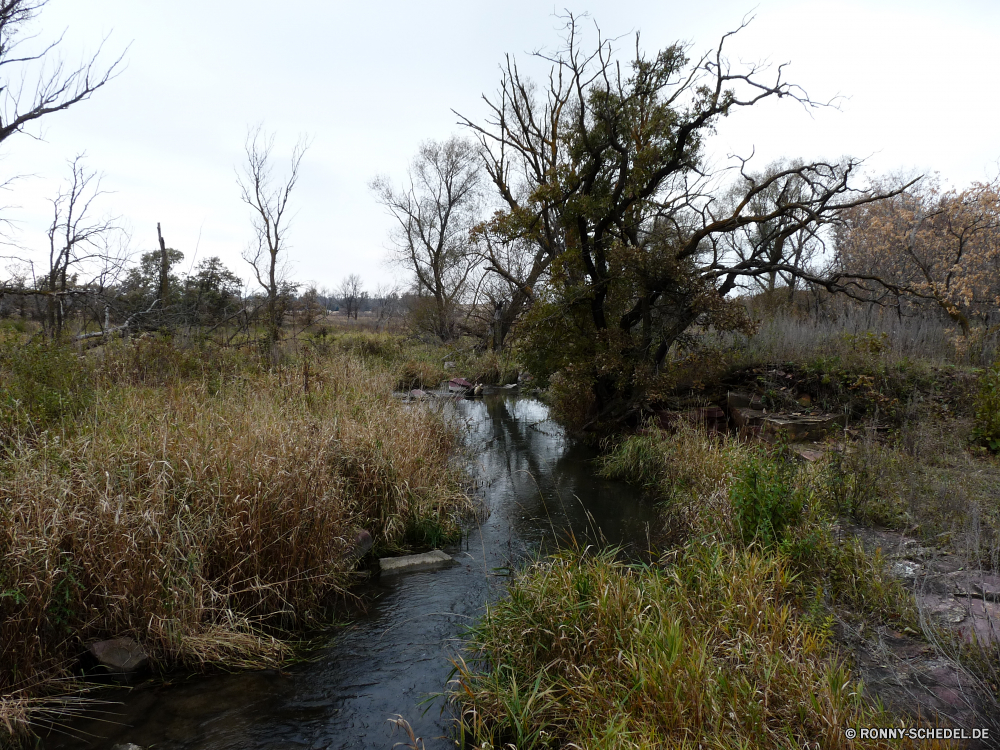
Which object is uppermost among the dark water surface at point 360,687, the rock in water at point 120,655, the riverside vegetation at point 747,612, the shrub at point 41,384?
the shrub at point 41,384

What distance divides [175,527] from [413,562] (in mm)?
2296

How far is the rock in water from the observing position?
3383 millimetres

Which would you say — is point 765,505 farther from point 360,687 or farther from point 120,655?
point 120,655

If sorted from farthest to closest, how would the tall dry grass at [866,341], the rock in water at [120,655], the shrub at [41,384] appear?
1. the tall dry grass at [866,341]
2. the shrub at [41,384]
3. the rock in water at [120,655]

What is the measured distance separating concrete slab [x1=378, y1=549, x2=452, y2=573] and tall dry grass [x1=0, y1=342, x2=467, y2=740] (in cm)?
36

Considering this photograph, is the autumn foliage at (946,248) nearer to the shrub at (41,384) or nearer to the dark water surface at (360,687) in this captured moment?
the dark water surface at (360,687)

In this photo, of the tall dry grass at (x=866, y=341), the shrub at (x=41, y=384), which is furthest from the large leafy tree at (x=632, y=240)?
the shrub at (x=41, y=384)

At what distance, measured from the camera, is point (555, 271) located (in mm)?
10625

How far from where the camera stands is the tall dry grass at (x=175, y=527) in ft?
10.5

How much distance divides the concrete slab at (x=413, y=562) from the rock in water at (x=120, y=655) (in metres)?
2.10

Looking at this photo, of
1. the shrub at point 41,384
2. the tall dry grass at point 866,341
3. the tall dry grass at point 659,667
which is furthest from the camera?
the tall dry grass at point 866,341

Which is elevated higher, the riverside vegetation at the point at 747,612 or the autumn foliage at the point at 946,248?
the autumn foliage at the point at 946,248

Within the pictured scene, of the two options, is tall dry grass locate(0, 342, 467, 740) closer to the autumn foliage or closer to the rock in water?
the rock in water

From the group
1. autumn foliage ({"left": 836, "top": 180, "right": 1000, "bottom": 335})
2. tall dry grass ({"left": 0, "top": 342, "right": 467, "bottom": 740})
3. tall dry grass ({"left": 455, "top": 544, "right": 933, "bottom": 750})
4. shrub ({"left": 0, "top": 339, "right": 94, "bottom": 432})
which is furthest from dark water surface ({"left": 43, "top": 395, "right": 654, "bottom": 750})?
autumn foliage ({"left": 836, "top": 180, "right": 1000, "bottom": 335})
